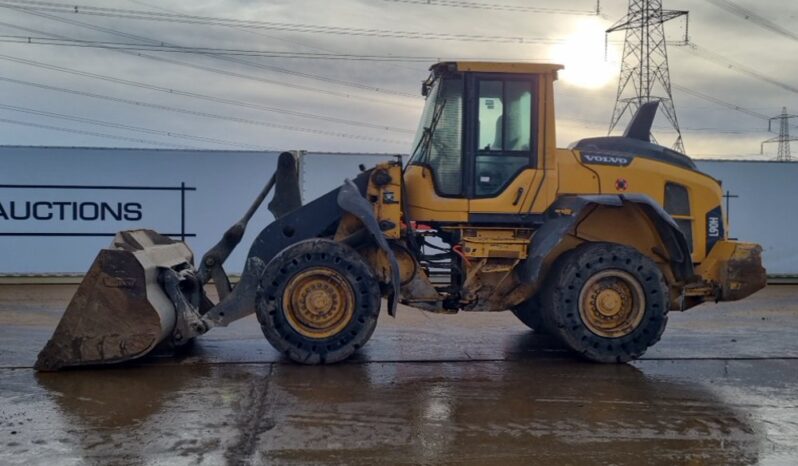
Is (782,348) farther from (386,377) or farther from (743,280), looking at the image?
(386,377)

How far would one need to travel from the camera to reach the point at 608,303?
285 inches

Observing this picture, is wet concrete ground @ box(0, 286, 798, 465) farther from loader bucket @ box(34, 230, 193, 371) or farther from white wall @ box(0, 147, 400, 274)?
white wall @ box(0, 147, 400, 274)

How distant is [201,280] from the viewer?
300 inches

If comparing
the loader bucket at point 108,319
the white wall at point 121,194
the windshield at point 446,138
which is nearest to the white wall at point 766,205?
the white wall at point 121,194

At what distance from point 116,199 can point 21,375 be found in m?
8.68

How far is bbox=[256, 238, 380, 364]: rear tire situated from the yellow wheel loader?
0.5 inches

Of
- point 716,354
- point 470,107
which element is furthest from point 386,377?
point 716,354

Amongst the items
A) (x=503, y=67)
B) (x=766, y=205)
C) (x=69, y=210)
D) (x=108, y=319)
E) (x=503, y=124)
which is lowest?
(x=108, y=319)

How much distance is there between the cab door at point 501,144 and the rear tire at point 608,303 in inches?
32.5

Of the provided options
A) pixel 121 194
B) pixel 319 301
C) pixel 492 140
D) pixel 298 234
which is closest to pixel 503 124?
pixel 492 140

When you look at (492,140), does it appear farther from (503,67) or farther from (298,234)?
(298,234)

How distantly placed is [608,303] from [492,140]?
184cm

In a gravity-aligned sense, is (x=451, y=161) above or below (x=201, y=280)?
above

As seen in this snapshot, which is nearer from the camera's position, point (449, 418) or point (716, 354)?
point (449, 418)
